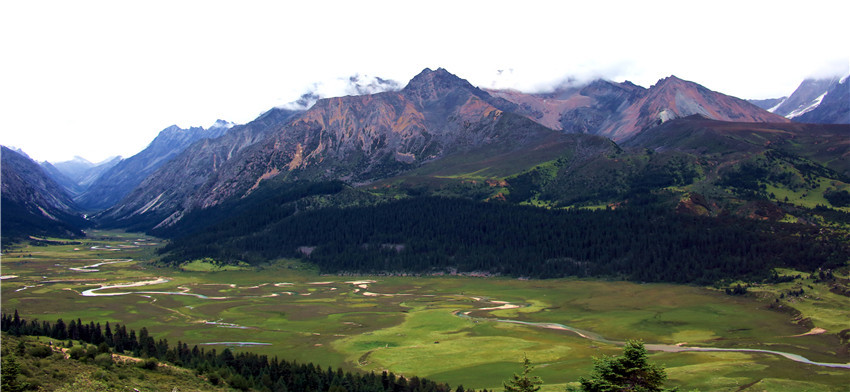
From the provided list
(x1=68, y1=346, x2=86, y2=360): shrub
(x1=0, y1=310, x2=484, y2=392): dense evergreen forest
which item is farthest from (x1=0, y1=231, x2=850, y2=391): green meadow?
(x1=68, y1=346, x2=86, y2=360): shrub

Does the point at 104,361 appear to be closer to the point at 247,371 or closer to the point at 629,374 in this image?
the point at 247,371

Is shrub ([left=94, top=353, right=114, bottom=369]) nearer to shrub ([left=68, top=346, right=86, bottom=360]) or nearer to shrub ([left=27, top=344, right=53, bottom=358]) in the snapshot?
shrub ([left=68, top=346, right=86, bottom=360])

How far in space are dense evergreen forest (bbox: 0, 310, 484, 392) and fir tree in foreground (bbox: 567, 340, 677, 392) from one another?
3479cm

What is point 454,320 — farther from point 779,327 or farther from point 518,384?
point 518,384

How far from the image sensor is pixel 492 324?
132375mm

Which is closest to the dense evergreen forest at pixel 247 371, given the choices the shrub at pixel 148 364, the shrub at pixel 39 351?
the shrub at pixel 148 364

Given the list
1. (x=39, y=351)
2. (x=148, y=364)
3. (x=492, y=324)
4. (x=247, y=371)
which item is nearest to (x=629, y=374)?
(x=148, y=364)

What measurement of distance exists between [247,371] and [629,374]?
5854 centimetres

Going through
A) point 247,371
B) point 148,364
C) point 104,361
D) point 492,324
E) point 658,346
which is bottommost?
point 658,346

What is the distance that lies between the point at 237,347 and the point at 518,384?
268 feet

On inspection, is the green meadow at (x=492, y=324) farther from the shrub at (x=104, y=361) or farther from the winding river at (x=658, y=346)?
the shrub at (x=104, y=361)

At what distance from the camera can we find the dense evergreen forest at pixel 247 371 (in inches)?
2908

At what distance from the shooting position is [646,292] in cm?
17738

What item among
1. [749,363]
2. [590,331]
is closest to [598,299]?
[590,331]
